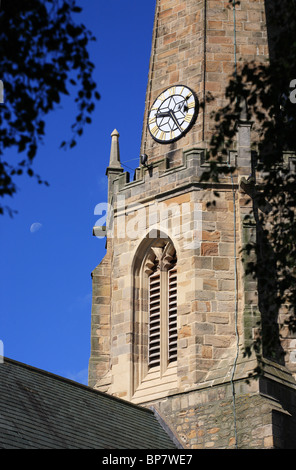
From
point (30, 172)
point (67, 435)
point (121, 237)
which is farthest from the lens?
point (121, 237)

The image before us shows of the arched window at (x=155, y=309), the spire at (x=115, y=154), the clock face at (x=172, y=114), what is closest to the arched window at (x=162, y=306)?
the arched window at (x=155, y=309)

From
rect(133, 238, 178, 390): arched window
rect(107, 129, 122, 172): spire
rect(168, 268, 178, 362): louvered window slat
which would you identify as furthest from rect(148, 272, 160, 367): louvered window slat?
rect(107, 129, 122, 172): spire

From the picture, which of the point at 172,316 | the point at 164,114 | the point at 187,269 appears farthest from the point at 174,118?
A: the point at 172,316

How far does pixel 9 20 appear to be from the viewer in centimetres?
1240

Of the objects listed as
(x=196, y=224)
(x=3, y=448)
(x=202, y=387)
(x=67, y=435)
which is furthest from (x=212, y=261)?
(x=3, y=448)

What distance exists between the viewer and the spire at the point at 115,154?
32.0 metres

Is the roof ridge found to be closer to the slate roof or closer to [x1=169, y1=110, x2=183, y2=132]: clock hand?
Answer: the slate roof

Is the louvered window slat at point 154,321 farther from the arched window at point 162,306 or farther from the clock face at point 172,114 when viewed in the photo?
the clock face at point 172,114

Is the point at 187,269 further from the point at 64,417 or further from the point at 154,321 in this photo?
the point at 64,417

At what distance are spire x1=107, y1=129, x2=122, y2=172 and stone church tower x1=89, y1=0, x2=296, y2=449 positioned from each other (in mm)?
55

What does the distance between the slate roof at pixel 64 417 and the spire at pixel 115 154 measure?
306 inches

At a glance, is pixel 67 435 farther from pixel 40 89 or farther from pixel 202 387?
pixel 40 89

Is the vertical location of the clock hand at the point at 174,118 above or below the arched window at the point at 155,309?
above

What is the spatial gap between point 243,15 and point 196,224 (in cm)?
679
